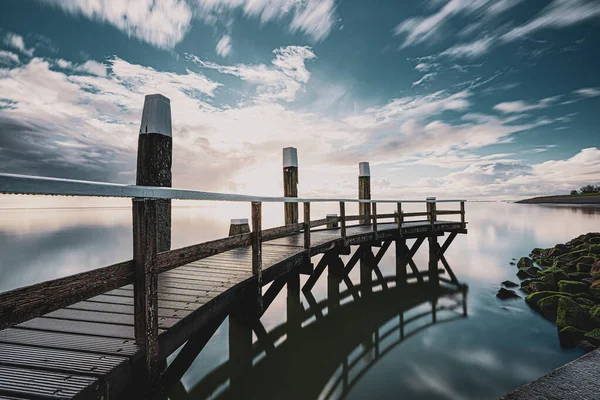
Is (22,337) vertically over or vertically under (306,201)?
under

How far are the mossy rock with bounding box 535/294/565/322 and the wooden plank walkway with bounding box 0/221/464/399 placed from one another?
267 inches

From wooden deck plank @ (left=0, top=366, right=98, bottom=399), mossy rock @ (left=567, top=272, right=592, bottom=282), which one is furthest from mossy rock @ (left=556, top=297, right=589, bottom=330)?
wooden deck plank @ (left=0, top=366, right=98, bottom=399)

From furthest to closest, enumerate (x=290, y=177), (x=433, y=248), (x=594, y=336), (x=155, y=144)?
(x=433, y=248) → (x=290, y=177) → (x=594, y=336) → (x=155, y=144)

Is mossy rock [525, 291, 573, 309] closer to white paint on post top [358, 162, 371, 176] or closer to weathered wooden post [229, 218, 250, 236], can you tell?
white paint on post top [358, 162, 371, 176]

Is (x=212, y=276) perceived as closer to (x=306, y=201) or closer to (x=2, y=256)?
(x=306, y=201)

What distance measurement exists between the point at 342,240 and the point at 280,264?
9.35 feet

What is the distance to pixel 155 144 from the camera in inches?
→ 163

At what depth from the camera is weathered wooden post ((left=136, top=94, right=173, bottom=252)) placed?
408 cm

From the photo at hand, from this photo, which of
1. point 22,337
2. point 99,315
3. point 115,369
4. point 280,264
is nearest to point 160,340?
point 115,369

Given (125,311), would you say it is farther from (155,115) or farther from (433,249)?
(433,249)

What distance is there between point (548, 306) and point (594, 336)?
6.24 feet

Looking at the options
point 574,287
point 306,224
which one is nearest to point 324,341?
point 306,224

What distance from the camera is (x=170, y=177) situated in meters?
4.30

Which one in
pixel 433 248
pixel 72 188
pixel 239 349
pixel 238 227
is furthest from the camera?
pixel 433 248
